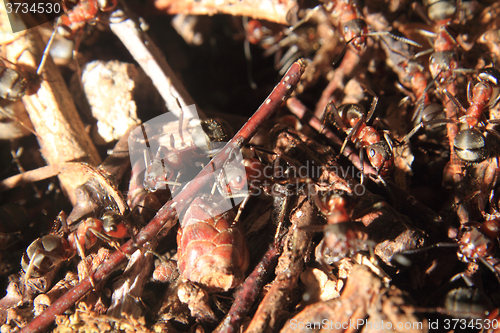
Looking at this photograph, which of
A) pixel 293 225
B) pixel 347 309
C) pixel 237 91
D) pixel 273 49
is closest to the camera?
pixel 347 309

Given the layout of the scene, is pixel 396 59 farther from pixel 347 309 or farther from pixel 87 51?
pixel 87 51

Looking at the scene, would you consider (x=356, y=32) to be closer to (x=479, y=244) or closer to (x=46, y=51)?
(x=479, y=244)

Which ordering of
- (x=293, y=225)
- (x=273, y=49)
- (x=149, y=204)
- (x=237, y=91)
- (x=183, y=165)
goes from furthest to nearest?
(x=273, y=49)
(x=237, y=91)
(x=183, y=165)
(x=149, y=204)
(x=293, y=225)

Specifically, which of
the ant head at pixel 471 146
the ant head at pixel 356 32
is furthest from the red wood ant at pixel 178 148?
the ant head at pixel 471 146

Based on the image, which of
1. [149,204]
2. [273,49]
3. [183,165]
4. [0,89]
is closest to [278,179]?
[183,165]

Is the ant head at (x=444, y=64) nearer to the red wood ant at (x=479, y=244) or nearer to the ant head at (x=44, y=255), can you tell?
the red wood ant at (x=479, y=244)

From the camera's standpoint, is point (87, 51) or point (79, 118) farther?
point (87, 51)

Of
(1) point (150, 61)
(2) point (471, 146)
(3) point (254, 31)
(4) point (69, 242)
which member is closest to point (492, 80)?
(2) point (471, 146)

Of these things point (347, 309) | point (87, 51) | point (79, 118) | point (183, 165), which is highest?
point (87, 51)

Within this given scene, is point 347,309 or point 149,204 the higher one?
point 149,204
